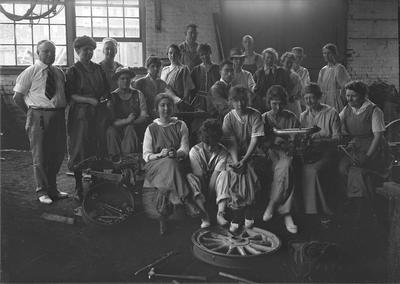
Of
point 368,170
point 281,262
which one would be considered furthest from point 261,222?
point 368,170

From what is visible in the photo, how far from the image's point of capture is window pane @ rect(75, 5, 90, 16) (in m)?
8.88

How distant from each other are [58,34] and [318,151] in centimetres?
630

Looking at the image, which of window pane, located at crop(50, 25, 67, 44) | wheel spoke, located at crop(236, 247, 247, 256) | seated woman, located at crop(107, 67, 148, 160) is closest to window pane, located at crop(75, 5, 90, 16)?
window pane, located at crop(50, 25, 67, 44)

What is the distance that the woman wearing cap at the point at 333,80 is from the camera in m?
6.47

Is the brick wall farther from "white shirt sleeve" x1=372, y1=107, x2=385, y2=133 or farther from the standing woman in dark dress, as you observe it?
the standing woman in dark dress

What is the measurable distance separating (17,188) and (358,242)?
4134 millimetres

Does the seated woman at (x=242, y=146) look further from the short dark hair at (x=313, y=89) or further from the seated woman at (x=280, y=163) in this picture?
the short dark hair at (x=313, y=89)

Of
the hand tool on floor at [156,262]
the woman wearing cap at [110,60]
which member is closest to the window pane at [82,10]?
the woman wearing cap at [110,60]

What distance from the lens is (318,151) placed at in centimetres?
452

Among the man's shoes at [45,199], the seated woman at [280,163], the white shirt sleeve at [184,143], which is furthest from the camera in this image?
the man's shoes at [45,199]

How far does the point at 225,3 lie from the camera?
28.9ft

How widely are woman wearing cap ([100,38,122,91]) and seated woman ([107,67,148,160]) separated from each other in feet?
1.03

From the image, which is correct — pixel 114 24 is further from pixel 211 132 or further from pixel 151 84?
pixel 211 132

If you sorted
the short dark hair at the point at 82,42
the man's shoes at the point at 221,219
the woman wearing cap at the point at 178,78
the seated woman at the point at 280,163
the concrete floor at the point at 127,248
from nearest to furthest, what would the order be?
1. the concrete floor at the point at 127,248
2. the man's shoes at the point at 221,219
3. the seated woman at the point at 280,163
4. the short dark hair at the point at 82,42
5. the woman wearing cap at the point at 178,78
